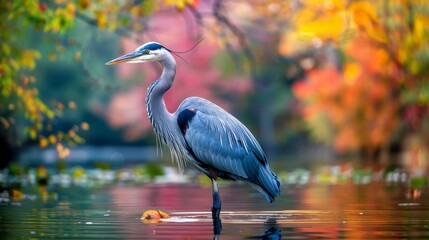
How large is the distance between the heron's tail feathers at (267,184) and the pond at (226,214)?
226 mm

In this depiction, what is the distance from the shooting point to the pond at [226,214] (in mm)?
9820

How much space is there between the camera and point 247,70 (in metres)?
41.0

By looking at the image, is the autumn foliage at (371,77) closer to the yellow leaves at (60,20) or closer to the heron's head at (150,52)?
the yellow leaves at (60,20)

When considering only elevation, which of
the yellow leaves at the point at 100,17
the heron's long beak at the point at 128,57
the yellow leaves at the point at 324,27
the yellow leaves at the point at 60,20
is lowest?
the heron's long beak at the point at 128,57

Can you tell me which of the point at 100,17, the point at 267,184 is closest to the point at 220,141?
the point at 267,184

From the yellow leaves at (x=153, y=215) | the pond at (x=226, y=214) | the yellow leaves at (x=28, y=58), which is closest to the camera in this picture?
the pond at (x=226, y=214)

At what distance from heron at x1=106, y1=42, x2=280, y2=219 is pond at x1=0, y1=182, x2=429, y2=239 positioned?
438 millimetres

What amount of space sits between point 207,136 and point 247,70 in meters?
28.4

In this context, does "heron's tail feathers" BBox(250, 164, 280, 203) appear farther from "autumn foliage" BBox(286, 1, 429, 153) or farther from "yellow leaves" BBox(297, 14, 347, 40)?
"yellow leaves" BBox(297, 14, 347, 40)

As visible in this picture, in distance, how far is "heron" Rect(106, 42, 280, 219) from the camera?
41.4ft

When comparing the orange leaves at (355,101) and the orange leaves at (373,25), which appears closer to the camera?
the orange leaves at (373,25)

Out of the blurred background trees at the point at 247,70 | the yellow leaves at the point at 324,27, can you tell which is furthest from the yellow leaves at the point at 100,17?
the yellow leaves at the point at 324,27

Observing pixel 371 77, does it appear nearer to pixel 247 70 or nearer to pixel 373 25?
pixel 247 70

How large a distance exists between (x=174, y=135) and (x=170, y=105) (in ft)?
155
